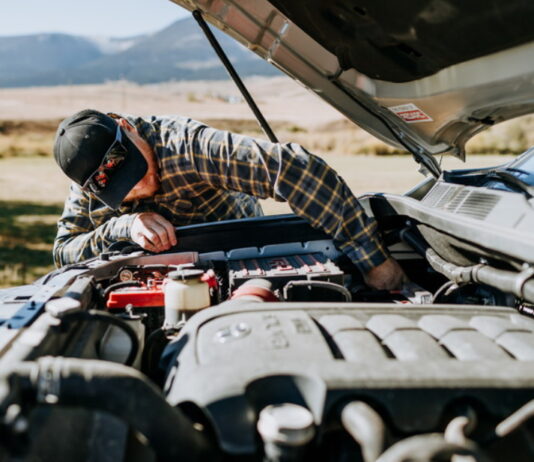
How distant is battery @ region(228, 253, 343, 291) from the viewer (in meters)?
1.71

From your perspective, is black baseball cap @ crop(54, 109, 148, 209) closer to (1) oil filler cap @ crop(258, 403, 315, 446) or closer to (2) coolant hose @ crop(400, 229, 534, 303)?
(2) coolant hose @ crop(400, 229, 534, 303)

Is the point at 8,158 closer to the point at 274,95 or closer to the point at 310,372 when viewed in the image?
the point at 310,372

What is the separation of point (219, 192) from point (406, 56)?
1022 millimetres

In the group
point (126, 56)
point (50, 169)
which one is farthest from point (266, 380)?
point (126, 56)

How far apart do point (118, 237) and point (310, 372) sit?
139 cm

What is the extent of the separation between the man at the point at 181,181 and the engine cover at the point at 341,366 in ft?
2.61

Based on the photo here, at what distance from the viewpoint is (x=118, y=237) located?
7.15ft

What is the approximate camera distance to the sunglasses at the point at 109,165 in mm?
2055

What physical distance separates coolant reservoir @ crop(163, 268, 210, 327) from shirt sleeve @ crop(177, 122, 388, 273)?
0.63 m

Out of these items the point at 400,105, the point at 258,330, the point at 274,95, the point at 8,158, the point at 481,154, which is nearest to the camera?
the point at 258,330

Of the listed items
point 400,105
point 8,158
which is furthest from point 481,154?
point 8,158

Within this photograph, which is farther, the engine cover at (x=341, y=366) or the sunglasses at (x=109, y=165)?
the sunglasses at (x=109, y=165)

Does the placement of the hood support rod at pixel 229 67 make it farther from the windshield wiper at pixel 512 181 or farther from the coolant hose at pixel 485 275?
the windshield wiper at pixel 512 181

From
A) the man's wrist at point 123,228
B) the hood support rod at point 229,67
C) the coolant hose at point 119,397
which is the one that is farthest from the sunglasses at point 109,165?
the coolant hose at point 119,397
